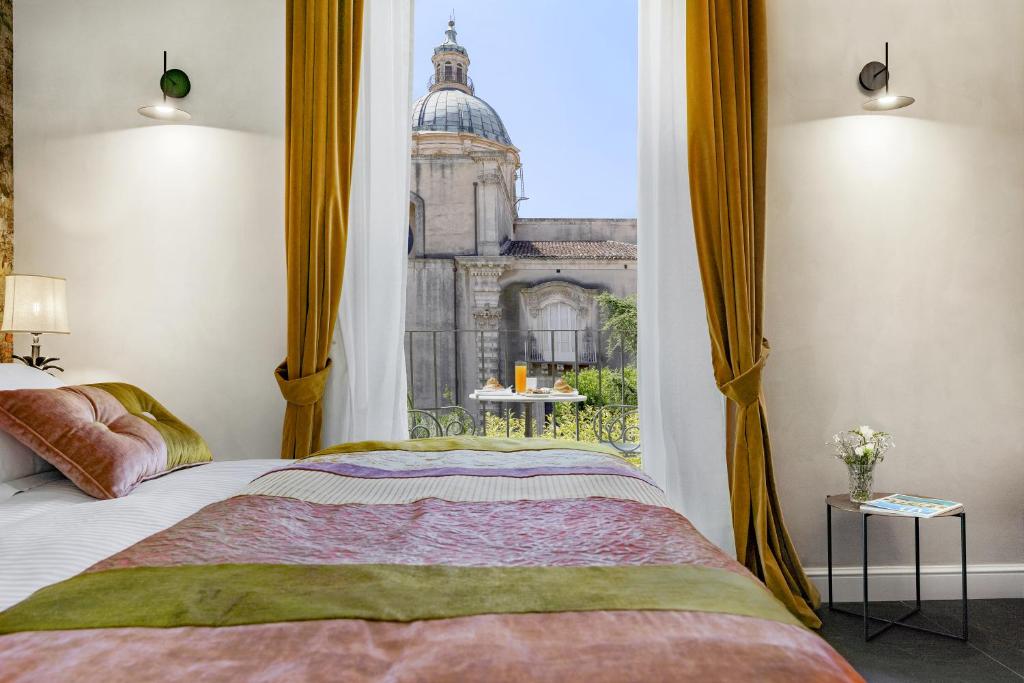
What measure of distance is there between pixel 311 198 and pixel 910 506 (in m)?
2.47

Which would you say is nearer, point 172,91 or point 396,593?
point 396,593

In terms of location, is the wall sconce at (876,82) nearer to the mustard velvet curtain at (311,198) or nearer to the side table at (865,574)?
the side table at (865,574)

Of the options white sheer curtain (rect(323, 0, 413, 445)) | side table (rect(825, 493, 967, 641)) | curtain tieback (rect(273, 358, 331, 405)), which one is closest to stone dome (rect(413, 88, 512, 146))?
white sheer curtain (rect(323, 0, 413, 445))

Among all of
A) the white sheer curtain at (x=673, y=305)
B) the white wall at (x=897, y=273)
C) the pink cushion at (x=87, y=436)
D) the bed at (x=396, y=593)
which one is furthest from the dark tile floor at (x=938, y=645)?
the pink cushion at (x=87, y=436)

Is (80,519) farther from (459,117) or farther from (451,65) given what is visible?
(459,117)

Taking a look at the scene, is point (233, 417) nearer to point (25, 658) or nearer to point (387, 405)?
point (387, 405)

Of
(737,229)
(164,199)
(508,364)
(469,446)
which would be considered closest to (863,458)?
(737,229)

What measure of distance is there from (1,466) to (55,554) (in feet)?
2.25

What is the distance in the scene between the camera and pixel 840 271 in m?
2.64

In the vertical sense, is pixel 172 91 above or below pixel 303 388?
above

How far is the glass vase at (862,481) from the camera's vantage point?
234cm

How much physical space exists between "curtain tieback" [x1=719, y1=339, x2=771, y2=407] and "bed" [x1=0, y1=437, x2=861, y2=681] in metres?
1.20

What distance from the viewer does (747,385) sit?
96.1 inches

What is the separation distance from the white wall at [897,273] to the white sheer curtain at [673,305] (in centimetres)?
32
